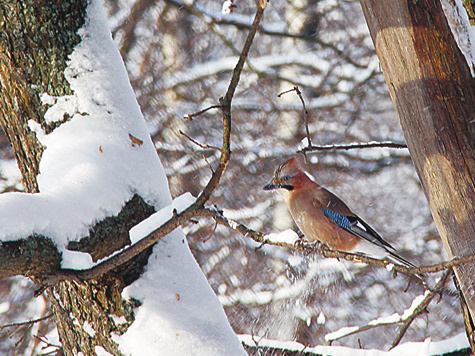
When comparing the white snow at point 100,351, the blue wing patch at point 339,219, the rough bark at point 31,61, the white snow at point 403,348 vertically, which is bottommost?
the white snow at point 403,348

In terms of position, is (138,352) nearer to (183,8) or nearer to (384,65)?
(384,65)

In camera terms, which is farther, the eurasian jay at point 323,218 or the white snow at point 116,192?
the eurasian jay at point 323,218

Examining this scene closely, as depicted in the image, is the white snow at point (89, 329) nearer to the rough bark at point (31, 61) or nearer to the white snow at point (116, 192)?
the white snow at point (116, 192)

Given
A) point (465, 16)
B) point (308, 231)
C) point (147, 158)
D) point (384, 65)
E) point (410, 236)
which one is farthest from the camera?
point (410, 236)

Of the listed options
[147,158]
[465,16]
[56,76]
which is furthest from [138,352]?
[465,16]

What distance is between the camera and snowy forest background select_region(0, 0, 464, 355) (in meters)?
7.14

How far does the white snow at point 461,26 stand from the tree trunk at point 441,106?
32 mm

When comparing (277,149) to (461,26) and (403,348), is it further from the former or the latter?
(461,26)

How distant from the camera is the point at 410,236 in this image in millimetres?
7246

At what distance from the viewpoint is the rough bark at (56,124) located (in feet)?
6.61

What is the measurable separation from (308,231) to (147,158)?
50.3 inches

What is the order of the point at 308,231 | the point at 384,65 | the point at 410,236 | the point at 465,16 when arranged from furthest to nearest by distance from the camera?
the point at 410,236, the point at 308,231, the point at 384,65, the point at 465,16

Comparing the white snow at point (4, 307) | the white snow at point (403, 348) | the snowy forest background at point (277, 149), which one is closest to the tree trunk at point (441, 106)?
the white snow at point (403, 348)

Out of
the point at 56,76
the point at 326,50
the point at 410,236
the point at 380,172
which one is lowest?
the point at 410,236
